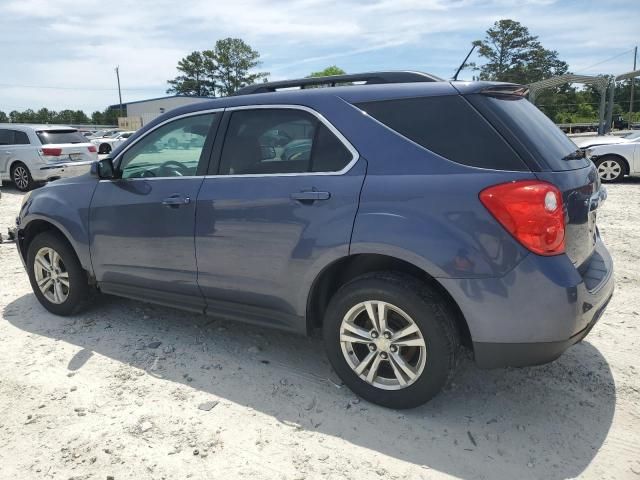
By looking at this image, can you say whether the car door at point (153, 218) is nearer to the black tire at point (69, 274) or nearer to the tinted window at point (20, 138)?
the black tire at point (69, 274)

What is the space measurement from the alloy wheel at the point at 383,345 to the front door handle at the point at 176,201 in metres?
1.36

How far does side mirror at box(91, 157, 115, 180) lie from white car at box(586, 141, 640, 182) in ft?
34.8

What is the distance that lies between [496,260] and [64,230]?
10.9 feet

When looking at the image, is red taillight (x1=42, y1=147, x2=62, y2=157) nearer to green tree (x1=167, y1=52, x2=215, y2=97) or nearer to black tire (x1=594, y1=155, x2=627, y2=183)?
black tire (x1=594, y1=155, x2=627, y2=183)

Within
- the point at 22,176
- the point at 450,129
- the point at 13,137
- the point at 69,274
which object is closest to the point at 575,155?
the point at 450,129

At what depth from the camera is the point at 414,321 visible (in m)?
2.65

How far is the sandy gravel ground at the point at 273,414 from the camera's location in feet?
8.06

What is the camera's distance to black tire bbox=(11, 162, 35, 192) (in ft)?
40.2

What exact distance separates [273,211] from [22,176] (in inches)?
462

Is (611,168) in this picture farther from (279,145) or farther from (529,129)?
(279,145)

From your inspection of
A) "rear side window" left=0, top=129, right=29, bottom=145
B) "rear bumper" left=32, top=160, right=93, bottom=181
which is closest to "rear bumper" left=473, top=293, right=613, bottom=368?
"rear bumper" left=32, top=160, right=93, bottom=181

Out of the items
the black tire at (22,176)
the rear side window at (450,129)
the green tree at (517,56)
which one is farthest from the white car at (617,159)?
the green tree at (517,56)

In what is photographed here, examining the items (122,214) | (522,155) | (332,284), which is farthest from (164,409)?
(522,155)

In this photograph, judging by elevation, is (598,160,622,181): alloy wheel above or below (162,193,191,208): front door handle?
below
